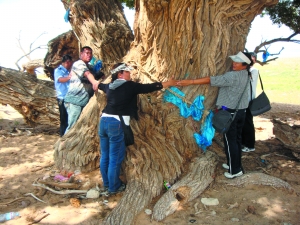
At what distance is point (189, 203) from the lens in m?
3.71

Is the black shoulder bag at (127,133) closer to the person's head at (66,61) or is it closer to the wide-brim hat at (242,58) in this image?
the wide-brim hat at (242,58)

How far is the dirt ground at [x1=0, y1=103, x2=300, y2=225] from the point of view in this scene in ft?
11.2

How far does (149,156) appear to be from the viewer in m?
4.14

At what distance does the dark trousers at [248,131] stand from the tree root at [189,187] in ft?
3.26

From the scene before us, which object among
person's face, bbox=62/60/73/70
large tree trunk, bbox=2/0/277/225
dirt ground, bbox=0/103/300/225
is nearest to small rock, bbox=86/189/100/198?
dirt ground, bbox=0/103/300/225

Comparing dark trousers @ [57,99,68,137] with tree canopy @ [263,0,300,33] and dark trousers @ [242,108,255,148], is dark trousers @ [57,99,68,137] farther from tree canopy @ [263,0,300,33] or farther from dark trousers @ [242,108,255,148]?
tree canopy @ [263,0,300,33]

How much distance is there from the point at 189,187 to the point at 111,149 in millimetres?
1169

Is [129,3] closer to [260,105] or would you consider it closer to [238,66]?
[238,66]

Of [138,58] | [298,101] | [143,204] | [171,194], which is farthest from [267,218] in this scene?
[298,101]

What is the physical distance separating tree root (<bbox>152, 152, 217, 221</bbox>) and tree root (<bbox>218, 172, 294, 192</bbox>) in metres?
0.32

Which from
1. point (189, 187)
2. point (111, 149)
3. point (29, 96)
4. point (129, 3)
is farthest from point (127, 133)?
point (129, 3)

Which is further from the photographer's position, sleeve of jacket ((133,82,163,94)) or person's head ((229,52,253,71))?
person's head ((229,52,253,71))

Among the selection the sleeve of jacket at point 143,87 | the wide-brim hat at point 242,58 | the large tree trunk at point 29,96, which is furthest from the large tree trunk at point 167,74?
the large tree trunk at point 29,96

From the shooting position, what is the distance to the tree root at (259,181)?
155 inches
